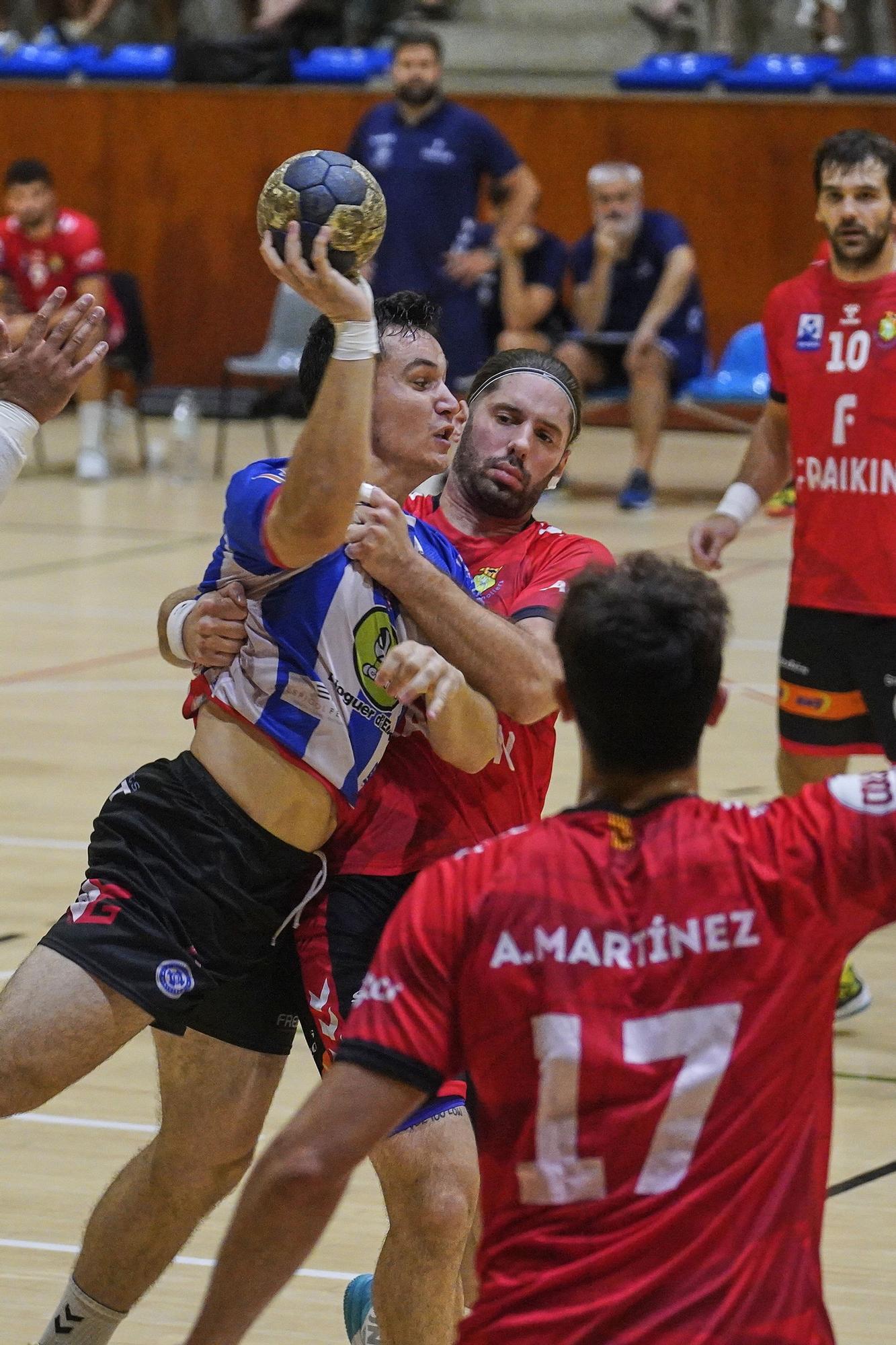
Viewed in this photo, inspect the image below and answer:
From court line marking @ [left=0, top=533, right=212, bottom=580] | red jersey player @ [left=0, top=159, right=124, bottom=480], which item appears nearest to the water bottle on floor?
red jersey player @ [left=0, top=159, right=124, bottom=480]

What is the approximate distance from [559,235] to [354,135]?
3.76 metres

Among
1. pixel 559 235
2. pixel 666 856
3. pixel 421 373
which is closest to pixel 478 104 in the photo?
pixel 559 235

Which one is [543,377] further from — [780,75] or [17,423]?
[780,75]

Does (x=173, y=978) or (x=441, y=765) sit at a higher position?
(x=441, y=765)

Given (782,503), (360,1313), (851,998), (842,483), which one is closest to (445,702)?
(360,1313)

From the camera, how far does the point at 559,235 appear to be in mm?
16531

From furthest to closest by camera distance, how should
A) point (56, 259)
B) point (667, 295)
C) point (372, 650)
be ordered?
point (56, 259) → point (667, 295) → point (372, 650)

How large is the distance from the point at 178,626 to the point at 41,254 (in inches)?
444

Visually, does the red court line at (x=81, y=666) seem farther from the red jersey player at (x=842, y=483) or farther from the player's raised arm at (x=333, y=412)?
the player's raised arm at (x=333, y=412)

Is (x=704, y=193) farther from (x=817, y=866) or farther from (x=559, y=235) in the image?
(x=817, y=866)

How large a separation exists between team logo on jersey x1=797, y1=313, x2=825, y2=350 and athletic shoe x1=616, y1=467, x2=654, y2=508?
7.31 metres

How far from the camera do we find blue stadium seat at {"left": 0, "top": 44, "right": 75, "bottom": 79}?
17.8 m

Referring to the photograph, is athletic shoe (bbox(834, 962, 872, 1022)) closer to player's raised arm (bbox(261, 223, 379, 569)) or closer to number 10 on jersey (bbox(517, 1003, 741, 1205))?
player's raised arm (bbox(261, 223, 379, 569))

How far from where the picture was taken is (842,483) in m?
5.43
